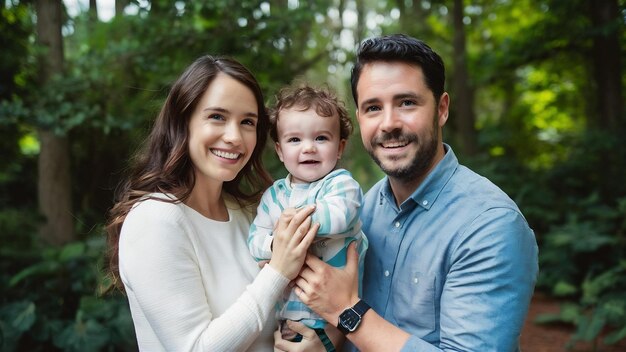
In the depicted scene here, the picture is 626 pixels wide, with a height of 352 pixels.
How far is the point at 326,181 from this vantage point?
227 centimetres

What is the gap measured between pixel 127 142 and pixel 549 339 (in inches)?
231

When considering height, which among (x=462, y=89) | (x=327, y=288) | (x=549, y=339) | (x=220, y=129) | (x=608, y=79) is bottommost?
(x=549, y=339)

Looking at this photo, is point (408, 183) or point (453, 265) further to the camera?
point (408, 183)

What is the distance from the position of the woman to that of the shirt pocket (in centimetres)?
45

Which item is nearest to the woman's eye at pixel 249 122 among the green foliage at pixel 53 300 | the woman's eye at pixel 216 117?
the woman's eye at pixel 216 117

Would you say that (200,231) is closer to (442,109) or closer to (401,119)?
(401,119)

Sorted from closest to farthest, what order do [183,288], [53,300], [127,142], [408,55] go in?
1. [183,288]
2. [408,55]
3. [53,300]
4. [127,142]

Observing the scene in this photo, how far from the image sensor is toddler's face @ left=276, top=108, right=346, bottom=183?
7.63 feet

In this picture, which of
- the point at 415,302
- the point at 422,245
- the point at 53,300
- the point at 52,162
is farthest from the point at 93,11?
the point at 415,302

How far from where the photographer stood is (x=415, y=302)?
6.76 ft

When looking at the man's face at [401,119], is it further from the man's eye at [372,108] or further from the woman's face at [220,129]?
the woman's face at [220,129]

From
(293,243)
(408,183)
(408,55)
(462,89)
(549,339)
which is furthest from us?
(462,89)

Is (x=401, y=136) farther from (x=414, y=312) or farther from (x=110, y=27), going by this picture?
(x=110, y=27)

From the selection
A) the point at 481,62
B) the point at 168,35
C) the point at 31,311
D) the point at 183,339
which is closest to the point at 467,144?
the point at 481,62
